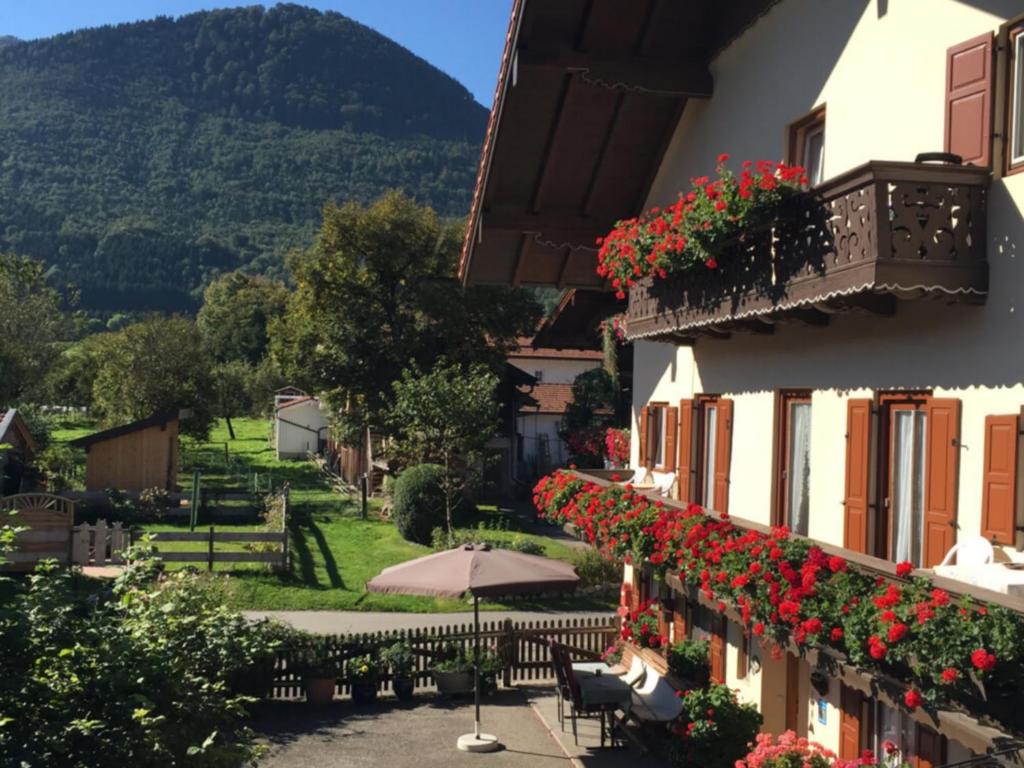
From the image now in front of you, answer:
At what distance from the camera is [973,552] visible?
754 cm

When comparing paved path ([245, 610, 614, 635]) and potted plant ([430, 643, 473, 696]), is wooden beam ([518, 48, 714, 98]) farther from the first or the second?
paved path ([245, 610, 614, 635])

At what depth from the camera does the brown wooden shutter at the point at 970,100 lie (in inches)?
311

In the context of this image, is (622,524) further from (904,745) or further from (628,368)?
(628,368)

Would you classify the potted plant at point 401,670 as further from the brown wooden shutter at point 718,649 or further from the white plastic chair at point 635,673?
the brown wooden shutter at point 718,649

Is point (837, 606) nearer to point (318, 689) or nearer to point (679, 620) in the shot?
point (679, 620)

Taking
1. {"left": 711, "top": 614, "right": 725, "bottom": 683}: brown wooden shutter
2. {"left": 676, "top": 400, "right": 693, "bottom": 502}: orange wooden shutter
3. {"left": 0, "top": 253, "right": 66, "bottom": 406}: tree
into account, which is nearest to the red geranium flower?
{"left": 711, "top": 614, "right": 725, "bottom": 683}: brown wooden shutter

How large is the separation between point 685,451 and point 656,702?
3.37 m

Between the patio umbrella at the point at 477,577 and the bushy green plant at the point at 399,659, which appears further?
the bushy green plant at the point at 399,659

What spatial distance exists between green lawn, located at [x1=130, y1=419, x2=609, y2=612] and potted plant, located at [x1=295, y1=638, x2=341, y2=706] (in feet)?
6.70

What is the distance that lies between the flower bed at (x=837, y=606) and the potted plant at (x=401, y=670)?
21.1ft

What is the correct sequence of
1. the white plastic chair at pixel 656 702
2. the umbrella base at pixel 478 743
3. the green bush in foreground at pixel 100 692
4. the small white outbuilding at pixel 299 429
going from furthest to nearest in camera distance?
the small white outbuilding at pixel 299 429
the umbrella base at pixel 478 743
the white plastic chair at pixel 656 702
the green bush in foreground at pixel 100 692

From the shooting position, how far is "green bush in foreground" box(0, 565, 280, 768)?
18.3ft

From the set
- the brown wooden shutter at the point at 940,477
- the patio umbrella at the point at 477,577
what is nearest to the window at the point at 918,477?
the brown wooden shutter at the point at 940,477

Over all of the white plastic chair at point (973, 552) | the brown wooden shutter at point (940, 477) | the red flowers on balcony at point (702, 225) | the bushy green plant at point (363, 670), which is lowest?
the bushy green plant at point (363, 670)
